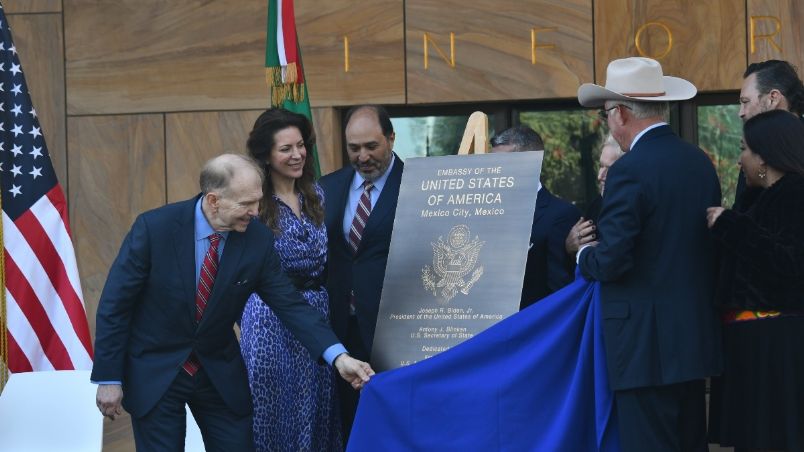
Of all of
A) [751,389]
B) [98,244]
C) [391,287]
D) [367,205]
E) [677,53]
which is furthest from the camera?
[98,244]

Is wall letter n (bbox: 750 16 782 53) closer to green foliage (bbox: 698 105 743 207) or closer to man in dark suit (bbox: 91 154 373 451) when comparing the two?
green foliage (bbox: 698 105 743 207)

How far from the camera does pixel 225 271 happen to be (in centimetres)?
570

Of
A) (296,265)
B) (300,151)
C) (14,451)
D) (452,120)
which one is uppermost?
(452,120)

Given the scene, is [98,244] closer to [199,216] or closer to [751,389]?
[199,216]

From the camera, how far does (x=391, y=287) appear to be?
6.21 m

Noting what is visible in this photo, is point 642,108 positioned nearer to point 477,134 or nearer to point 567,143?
point 477,134

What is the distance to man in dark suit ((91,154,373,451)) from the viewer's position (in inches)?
219

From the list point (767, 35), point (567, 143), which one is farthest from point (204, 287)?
point (767, 35)

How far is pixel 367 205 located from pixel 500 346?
139 centimetres

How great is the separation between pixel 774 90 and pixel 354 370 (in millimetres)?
2382

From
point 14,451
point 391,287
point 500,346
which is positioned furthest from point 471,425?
point 14,451

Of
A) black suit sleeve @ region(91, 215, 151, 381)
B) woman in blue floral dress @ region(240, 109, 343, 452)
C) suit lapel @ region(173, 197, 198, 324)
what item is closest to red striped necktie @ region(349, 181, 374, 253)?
woman in blue floral dress @ region(240, 109, 343, 452)

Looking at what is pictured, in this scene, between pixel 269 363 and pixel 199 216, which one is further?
pixel 269 363

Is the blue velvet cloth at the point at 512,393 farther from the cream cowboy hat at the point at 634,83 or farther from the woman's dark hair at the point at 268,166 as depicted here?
the woman's dark hair at the point at 268,166
